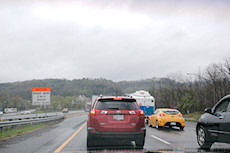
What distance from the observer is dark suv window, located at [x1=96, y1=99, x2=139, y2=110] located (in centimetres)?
744

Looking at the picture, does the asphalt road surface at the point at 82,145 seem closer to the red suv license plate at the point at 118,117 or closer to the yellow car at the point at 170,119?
the red suv license plate at the point at 118,117

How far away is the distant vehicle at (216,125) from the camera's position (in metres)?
6.41

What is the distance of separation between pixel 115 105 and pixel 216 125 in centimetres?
309

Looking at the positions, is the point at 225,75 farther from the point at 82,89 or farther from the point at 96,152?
the point at 82,89

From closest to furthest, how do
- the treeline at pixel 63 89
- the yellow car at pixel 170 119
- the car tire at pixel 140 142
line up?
the car tire at pixel 140 142 → the yellow car at pixel 170 119 → the treeline at pixel 63 89

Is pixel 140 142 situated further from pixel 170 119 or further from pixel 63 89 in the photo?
pixel 63 89

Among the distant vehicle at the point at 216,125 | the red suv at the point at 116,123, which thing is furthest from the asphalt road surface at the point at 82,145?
the red suv at the point at 116,123

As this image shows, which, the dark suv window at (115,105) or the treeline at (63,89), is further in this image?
the treeline at (63,89)

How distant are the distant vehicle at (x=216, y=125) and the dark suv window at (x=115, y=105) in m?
2.30

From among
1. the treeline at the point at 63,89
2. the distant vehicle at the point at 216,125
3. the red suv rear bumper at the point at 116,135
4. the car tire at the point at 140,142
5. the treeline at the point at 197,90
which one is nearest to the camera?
the distant vehicle at the point at 216,125

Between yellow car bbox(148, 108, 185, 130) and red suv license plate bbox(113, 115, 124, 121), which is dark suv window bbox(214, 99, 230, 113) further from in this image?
yellow car bbox(148, 108, 185, 130)

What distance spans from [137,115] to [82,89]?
11938 centimetres

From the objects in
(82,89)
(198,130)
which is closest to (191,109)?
(198,130)

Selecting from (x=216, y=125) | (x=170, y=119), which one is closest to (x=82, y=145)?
(x=216, y=125)
